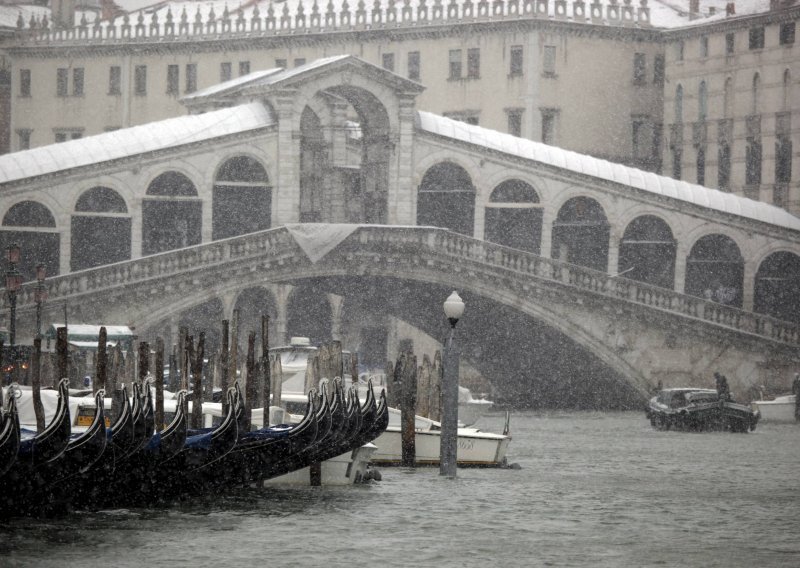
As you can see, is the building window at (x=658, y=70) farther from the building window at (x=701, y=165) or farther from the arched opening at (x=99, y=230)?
the arched opening at (x=99, y=230)

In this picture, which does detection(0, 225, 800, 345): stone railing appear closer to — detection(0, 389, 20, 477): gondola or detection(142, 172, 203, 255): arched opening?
detection(142, 172, 203, 255): arched opening

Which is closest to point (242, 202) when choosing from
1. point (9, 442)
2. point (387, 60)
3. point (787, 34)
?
point (387, 60)

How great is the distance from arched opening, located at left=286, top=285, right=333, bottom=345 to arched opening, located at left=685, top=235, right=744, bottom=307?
1059 centimetres

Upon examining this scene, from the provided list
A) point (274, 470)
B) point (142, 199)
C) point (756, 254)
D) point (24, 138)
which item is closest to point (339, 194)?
point (142, 199)

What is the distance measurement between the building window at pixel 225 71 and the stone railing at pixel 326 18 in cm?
85

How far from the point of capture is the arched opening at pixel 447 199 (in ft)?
176

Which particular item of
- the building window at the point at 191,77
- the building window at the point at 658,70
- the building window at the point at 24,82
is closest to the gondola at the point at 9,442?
the building window at the point at 658,70

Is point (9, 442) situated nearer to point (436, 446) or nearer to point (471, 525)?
point (471, 525)

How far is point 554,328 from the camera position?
48031mm

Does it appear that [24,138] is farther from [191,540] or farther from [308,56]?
[191,540]

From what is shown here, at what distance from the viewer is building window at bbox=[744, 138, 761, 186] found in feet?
193

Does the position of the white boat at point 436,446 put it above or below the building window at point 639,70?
below

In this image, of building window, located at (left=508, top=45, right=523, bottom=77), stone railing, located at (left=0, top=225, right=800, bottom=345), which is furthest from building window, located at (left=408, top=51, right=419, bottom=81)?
stone railing, located at (left=0, top=225, right=800, bottom=345)

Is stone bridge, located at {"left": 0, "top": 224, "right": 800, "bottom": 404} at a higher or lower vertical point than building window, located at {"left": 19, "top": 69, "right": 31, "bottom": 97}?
lower
